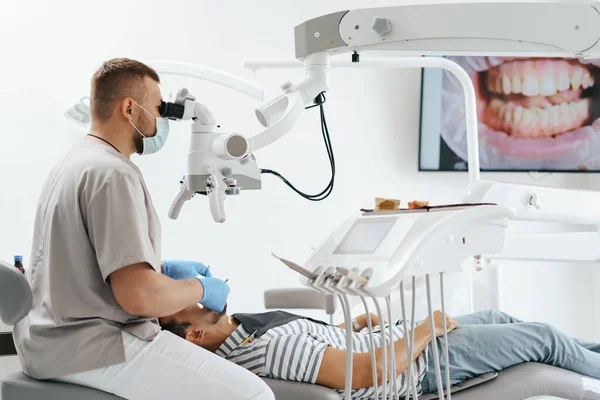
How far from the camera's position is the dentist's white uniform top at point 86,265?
1.64 meters

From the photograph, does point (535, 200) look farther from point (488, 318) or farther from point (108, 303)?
point (108, 303)

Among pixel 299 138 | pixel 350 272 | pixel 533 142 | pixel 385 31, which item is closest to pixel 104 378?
pixel 350 272

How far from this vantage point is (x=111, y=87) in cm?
189

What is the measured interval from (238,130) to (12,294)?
2.21m

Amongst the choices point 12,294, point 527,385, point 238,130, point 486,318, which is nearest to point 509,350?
point 527,385

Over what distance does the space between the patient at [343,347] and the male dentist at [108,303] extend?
269mm

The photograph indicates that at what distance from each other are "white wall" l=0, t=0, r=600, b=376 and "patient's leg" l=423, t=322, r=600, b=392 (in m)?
1.59

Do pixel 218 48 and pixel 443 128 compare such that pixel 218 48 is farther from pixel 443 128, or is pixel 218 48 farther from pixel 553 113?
pixel 553 113

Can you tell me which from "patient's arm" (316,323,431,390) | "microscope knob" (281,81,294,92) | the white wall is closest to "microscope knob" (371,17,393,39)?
"microscope knob" (281,81,294,92)

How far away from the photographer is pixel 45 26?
3289 mm

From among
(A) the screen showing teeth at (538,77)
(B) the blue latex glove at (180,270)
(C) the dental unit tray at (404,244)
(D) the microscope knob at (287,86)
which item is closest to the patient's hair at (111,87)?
(D) the microscope knob at (287,86)

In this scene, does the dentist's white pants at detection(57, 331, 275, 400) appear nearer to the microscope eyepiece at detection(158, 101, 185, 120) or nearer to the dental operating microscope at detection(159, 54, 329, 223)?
the dental operating microscope at detection(159, 54, 329, 223)

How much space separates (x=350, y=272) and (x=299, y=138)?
2.43 meters

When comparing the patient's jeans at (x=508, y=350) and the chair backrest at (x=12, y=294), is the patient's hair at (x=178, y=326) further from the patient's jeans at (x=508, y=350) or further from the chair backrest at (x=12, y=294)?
the patient's jeans at (x=508, y=350)
